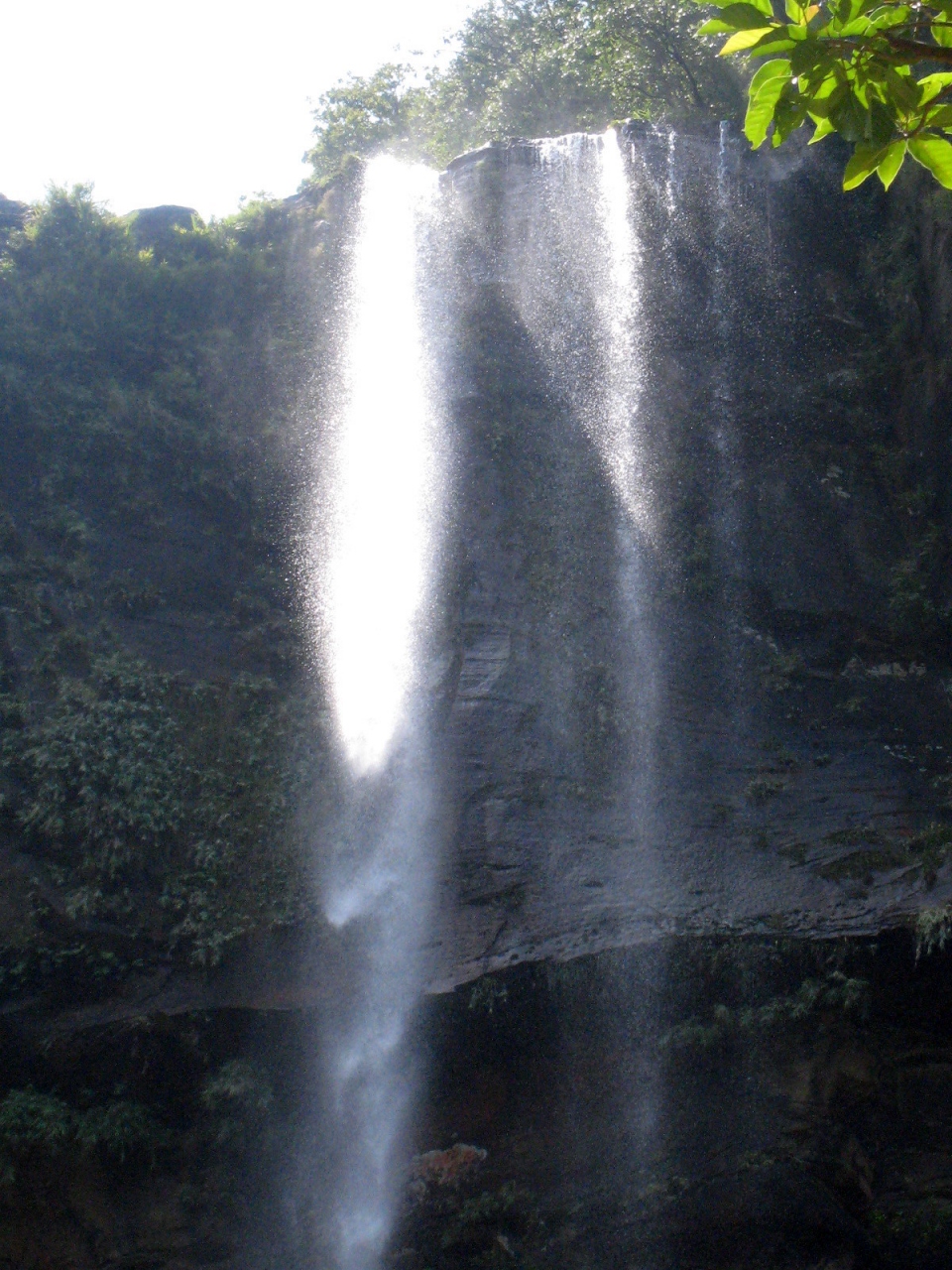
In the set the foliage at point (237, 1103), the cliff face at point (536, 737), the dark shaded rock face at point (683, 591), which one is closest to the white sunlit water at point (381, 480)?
the cliff face at point (536, 737)

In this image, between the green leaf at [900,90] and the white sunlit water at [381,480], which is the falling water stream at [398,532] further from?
the green leaf at [900,90]

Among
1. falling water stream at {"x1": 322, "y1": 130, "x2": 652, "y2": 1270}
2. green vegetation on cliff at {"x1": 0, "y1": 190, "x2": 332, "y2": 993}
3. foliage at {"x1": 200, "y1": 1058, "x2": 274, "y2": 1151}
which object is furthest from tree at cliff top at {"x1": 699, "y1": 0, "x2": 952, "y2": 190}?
green vegetation on cliff at {"x1": 0, "y1": 190, "x2": 332, "y2": 993}

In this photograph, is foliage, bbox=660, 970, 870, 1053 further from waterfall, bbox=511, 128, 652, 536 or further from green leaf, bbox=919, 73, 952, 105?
green leaf, bbox=919, 73, 952, 105

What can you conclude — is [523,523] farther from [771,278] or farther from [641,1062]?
[641,1062]

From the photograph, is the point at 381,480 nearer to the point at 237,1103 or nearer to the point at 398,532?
the point at 398,532

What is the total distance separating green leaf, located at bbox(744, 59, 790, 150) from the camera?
314cm

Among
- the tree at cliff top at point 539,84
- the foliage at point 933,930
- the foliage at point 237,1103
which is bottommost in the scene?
the foliage at point 237,1103

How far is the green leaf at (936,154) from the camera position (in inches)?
125

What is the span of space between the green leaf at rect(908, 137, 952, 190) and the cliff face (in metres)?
7.42

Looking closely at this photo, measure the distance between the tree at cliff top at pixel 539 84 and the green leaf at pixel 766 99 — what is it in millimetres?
17334

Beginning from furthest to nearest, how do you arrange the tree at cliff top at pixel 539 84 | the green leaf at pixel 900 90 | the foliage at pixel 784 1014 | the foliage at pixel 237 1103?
the tree at cliff top at pixel 539 84 → the foliage at pixel 237 1103 → the foliage at pixel 784 1014 → the green leaf at pixel 900 90

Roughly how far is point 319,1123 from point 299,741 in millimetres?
4200

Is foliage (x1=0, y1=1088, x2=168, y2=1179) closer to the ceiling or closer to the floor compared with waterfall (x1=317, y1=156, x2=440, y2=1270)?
closer to the floor

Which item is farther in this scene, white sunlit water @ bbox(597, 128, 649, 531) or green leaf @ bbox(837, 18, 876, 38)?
white sunlit water @ bbox(597, 128, 649, 531)
